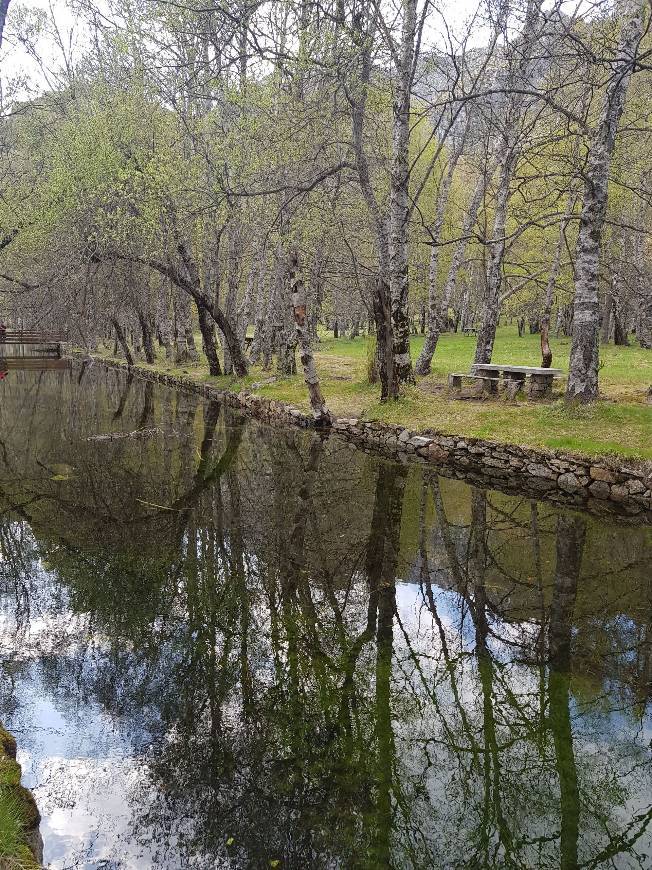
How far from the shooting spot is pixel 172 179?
19.8 m

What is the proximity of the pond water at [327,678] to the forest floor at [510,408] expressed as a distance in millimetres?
2207

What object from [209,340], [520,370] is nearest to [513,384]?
[520,370]

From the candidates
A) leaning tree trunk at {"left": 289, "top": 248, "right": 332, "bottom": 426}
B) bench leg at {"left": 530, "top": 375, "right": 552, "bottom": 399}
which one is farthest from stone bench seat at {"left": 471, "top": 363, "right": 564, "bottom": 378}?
leaning tree trunk at {"left": 289, "top": 248, "right": 332, "bottom": 426}

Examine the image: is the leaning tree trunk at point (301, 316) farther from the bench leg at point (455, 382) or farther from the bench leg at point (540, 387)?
the bench leg at point (540, 387)

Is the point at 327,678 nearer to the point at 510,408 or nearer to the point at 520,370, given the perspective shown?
the point at 510,408

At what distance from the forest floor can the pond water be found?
2.21 meters

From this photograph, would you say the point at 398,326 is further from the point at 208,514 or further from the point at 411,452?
the point at 208,514


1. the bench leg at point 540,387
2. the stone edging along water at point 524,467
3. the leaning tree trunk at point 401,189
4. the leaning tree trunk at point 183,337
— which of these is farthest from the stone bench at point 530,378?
the leaning tree trunk at point 183,337

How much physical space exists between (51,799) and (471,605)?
4.63m

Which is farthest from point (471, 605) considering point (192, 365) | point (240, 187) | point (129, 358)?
point (129, 358)

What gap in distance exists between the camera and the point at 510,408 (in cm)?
1437

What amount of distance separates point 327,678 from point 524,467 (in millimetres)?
7678

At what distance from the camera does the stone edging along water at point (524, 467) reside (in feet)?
33.9

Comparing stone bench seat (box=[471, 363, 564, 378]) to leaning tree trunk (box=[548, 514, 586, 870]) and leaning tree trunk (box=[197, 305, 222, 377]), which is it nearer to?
leaning tree trunk (box=[548, 514, 586, 870])
